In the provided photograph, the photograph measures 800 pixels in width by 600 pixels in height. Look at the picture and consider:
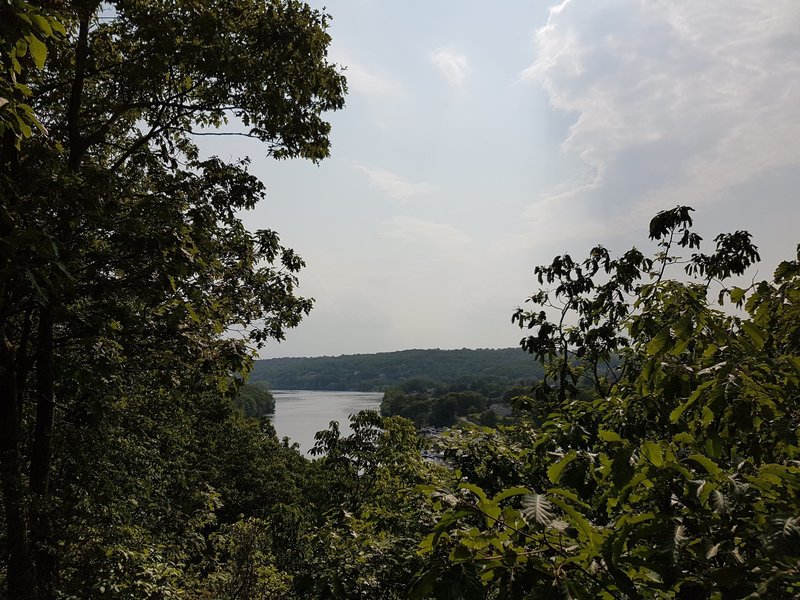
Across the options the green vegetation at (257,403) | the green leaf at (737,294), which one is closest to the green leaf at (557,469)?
the green leaf at (737,294)

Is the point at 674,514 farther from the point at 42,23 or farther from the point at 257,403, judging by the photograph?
the point at 257,403

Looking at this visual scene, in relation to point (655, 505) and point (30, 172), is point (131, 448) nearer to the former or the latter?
point (30, 172)

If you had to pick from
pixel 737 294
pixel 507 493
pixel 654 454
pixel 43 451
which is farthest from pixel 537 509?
pixel 43 451

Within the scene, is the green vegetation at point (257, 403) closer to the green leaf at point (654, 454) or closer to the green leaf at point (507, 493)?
the green leaf at point (507, 493)

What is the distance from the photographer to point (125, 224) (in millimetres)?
5684

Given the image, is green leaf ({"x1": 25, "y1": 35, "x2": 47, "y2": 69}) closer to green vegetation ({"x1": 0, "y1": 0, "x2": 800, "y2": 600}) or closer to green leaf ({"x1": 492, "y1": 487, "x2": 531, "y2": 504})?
green vegetation ({"x1": 0, "y1": 0, "x2": 800, "y2": 600})

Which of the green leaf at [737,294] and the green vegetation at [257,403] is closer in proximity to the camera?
the green leaf at [737,294]

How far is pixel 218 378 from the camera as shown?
7.27 metres

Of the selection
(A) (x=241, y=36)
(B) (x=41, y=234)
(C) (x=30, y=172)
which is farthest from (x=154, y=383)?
(A) (x=241, y=36)

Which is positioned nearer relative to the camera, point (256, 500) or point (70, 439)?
point (70, 439)

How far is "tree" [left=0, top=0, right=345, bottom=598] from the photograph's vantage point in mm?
5184

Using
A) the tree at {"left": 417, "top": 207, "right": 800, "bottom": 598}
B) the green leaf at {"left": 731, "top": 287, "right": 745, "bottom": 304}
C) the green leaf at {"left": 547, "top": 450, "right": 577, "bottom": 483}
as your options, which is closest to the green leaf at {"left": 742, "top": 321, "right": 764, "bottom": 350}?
the tree at {"left": 417, "top": 207, "right": 800, "bottom": 598}

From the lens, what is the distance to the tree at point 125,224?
5.18m

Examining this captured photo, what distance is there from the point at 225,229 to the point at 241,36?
3.29 metres
